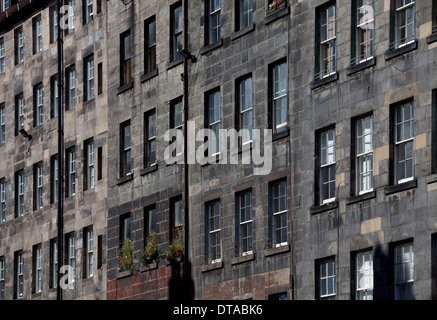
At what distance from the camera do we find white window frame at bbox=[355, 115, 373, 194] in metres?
45.3

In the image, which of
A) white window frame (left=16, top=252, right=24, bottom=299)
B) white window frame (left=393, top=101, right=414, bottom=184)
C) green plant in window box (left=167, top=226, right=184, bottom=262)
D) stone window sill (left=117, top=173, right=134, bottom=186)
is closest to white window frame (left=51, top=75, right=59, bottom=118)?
white window frame (left=16, top=252, right=24, bottom=299)

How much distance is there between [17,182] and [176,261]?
16.5m

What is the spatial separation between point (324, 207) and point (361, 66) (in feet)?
14.1

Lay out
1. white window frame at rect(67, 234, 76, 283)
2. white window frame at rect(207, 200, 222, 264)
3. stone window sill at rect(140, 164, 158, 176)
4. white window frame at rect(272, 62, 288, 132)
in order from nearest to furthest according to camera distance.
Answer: white window frame at rect(272, 62, 288, 132)
white window frame at rect(207, 200, 222, 264)
stone window sill at rect(140, 164, 158, 176)
white window frame at rect(67, 234, 76, 283)

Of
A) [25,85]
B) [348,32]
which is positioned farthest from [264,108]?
[25,85]

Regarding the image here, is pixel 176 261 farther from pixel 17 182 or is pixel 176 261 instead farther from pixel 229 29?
pixel 17 182

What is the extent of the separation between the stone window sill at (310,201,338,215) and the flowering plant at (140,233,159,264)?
375 inches

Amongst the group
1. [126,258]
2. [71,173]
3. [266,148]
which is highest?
[71,173]

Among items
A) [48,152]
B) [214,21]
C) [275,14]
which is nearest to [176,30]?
[214,21]

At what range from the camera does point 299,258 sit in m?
47.8

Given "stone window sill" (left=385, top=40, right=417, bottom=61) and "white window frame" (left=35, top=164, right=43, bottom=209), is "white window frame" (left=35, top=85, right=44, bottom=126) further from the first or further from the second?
"stone window sill" (left=385, top=40, right=417, bottom=61)

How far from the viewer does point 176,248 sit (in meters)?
54.4

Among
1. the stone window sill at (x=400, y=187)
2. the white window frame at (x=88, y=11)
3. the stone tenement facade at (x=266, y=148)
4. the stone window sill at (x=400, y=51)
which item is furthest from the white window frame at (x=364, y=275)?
the white window frame at (x=88, y=11)

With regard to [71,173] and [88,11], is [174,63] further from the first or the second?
[71,173]
